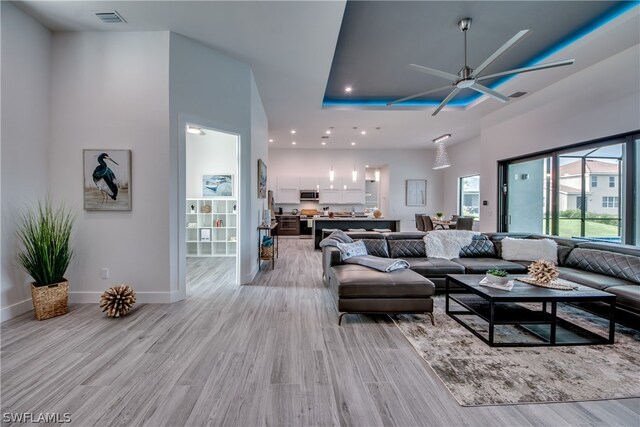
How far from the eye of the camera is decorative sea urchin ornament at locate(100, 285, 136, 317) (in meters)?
2.92

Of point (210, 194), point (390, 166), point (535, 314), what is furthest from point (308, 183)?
point (535, 314)

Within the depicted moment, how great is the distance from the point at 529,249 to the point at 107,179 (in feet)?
20.1

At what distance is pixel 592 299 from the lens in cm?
241

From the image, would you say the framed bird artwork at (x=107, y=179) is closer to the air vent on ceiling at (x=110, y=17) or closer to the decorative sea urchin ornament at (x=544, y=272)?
the air vent on ceiling at (x=110, y=17)

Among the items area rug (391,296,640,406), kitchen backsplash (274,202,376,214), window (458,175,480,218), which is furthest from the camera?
kitchen backsplash (274,202,376,214)

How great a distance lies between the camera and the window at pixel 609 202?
3.95 meters

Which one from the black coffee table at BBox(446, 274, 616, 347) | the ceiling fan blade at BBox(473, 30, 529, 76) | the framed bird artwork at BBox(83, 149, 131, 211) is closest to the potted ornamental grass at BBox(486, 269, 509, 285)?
the black coffee table at BBox(446, 274, 616, 347)

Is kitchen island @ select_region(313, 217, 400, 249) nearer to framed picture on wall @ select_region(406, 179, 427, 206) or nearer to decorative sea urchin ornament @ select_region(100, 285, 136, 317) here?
framed picture on wall @ select_region(406, 179, 427, 206)

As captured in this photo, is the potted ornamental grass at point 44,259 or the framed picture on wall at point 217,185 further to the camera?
the framed picture on wall at point 217,185

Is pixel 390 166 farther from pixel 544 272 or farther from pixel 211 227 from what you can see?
pixel 544 272

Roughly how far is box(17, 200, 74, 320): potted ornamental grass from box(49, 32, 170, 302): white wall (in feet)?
0.93

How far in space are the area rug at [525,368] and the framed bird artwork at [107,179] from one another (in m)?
3.76

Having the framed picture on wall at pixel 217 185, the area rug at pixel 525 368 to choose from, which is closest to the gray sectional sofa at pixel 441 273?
the area rug at pixel 525 368

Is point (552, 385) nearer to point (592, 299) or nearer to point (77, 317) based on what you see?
point (592, 299)
